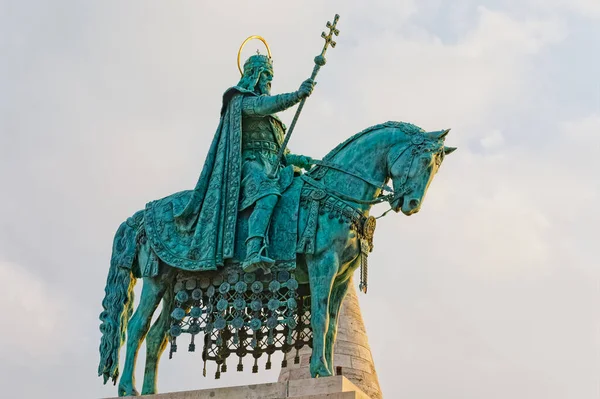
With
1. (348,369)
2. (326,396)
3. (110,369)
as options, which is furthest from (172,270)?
(348,369)

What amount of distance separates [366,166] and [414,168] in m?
0.59

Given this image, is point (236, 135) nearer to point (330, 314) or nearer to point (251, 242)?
point (251, 242)

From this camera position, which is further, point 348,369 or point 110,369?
point 348,369

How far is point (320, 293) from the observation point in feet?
40.6

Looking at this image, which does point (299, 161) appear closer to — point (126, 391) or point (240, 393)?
point (240, 393)

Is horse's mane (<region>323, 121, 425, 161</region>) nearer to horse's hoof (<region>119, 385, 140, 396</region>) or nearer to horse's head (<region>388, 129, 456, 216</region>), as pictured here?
horse's head (<region>388, 129, 456, 216</region>)

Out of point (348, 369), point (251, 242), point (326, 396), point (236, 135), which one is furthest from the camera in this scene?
point (348, 369)

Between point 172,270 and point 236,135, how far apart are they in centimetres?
175

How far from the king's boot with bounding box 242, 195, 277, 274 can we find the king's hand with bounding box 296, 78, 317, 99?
47.0 inches

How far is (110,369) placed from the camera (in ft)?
43.3

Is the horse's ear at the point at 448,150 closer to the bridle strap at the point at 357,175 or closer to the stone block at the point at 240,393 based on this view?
the bridle strap at the point at 357,175

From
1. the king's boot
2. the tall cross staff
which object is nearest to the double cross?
the tall cross staff

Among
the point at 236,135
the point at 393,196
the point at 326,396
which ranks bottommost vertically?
the point at 326,396

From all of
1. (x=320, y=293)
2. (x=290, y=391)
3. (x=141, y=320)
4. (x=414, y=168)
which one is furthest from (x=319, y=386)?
(x=414, y=168)
